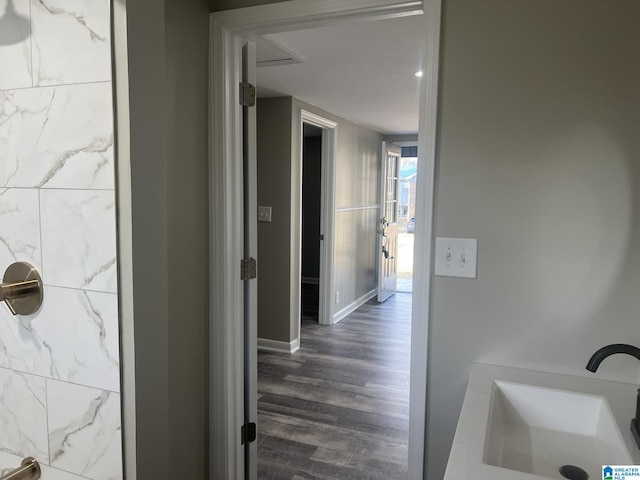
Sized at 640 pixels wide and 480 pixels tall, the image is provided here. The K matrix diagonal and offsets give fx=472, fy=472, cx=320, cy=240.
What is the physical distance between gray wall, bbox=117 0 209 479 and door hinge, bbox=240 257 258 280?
0.16m

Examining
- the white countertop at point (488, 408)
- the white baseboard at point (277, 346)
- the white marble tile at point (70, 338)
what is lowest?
the white baseboard at point (277, 346)

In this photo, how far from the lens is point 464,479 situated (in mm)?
968

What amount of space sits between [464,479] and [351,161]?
491 centimetres

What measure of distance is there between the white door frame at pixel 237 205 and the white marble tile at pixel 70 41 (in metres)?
0.64

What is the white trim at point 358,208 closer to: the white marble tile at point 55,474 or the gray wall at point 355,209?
the gray wall at point 355,209

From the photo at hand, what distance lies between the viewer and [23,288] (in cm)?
141

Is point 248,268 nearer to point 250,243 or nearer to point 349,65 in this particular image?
point 250,243

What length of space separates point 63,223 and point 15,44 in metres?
0.55

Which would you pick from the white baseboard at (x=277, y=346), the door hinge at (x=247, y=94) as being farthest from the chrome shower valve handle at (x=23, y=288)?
the white baseboard at (x=277, y=346)

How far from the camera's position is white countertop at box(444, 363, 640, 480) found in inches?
39.6

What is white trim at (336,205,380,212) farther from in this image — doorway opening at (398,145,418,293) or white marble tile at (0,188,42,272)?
white marble tile at (0,188,42,272)

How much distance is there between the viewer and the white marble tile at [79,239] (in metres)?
1.34

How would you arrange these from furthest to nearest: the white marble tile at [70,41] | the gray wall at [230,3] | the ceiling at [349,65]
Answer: the ceiling at [349,65] → the gray wall at [230,3] → the white marble tile at [70,41]

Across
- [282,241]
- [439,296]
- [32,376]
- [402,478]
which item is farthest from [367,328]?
[32,376]
